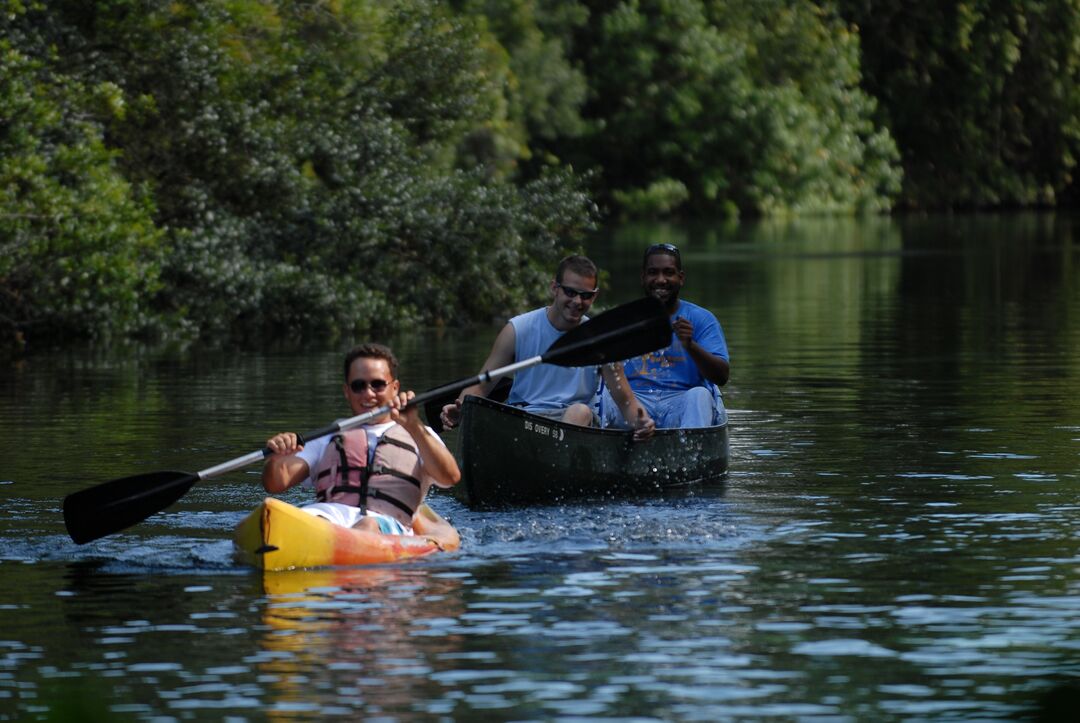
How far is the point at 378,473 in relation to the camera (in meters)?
11.2

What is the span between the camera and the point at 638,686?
321 inches

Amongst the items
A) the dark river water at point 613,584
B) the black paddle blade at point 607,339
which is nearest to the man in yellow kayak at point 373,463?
the dark river water at point 613,584

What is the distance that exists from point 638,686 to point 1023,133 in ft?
224

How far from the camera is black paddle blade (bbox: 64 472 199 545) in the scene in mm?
11359

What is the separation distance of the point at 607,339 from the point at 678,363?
5.11 ft

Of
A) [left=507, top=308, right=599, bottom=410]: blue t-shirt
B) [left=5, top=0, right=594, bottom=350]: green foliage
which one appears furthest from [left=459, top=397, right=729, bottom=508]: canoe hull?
[left=5, top=0, right=594, bottom=350]: green foliage

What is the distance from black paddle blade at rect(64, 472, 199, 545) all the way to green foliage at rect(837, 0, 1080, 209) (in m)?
63.0

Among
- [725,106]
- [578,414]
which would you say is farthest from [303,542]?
[725,106]

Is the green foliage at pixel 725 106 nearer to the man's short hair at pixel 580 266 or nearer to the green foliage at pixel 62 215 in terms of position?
the green foliage at pixel 62 215

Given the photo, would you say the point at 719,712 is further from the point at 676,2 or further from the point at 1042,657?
the point at 676,2

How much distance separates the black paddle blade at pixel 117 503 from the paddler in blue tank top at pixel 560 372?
2100 millimetres

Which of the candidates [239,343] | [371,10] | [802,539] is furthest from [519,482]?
[371,10]

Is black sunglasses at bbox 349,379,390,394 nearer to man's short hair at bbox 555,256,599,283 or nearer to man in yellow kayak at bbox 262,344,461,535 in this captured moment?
man in yellow kayak at bbox 262,344,461,535

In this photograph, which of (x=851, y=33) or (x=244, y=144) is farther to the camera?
(x=851, y=33)
